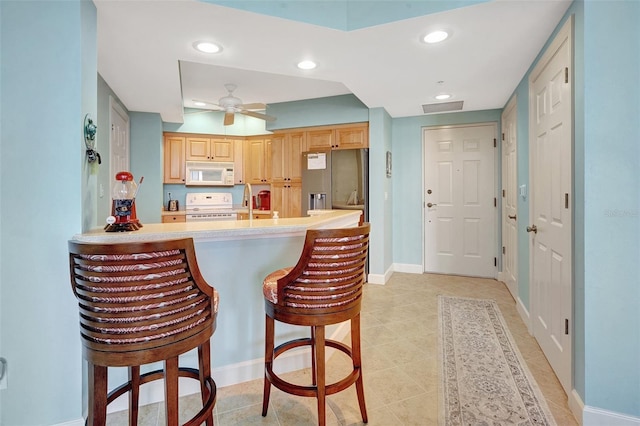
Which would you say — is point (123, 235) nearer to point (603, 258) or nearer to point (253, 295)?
point (253, 295)

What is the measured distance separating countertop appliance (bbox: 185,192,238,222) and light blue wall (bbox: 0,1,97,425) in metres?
3.30

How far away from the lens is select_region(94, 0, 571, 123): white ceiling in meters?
1.92

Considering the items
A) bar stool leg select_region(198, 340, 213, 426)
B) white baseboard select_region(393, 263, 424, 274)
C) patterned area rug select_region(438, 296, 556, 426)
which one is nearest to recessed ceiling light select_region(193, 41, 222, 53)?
bar stool leg select_region(198, 340, 213, 426)

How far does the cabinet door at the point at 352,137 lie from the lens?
418 centimetres

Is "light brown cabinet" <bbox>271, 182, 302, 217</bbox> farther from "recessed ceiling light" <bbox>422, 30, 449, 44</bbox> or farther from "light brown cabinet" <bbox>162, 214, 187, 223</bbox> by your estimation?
"recessed ceiling light" <bbox>422, 30, 449, 44</bbox>

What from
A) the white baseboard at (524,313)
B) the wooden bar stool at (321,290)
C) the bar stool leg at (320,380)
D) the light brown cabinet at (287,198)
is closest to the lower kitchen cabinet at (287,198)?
the light brown cabinet at (287,198)

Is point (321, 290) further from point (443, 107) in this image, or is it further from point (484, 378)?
point (443, 107)

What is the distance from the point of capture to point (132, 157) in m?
4.23

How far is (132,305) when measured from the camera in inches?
42.9

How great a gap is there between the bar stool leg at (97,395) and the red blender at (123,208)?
0.69 m

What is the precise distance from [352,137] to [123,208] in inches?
124

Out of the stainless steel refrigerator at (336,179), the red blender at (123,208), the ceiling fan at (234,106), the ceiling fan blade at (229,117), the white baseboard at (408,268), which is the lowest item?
the white baseboard at (408,268)

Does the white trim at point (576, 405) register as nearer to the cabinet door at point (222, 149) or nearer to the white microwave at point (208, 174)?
the white microwave at point (208, 174)

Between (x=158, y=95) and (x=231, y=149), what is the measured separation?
1.72 meters
